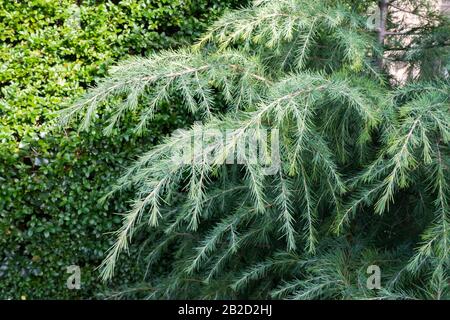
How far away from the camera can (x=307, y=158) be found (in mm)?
1864

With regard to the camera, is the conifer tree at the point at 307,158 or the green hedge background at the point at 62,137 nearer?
the conifer tree at the point at 307,158

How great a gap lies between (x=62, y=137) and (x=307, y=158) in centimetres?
123

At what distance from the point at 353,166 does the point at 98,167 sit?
4.02ft

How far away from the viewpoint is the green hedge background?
2393mm

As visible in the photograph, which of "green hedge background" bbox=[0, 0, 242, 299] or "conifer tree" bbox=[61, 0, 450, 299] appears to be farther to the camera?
"green hedge background" bbox=[0, 0, 242, 299]

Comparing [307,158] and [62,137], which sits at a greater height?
[62,137]

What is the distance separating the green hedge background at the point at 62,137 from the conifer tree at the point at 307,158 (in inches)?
13.9

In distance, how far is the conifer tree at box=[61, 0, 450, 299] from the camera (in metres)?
→ 1.69

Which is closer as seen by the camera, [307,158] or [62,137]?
Answer: [307,158]

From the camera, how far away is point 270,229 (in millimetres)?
2025

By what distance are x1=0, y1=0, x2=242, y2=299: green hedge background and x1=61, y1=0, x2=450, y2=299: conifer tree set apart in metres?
0.35

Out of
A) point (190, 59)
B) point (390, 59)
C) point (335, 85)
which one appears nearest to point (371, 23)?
point (390, 59)

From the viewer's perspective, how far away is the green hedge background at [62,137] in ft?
7.85

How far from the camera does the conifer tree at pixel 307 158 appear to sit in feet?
5.55
